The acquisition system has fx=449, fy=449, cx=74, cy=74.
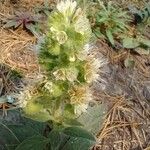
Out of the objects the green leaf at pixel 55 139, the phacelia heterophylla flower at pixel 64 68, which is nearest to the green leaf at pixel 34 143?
the green leaf at pixel 55 139

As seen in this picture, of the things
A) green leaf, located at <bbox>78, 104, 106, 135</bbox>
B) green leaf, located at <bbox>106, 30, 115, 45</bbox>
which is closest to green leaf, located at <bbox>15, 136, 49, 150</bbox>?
green leaf, located at <bbox>78, 104, 106, 135</bbox>

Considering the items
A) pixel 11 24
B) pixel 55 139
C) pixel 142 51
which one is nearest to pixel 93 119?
pixel 55 139

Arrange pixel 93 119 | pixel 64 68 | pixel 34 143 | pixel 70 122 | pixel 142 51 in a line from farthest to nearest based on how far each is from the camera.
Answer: pixel 142 51 → pixel 93 119 → pixel 34 143 → pixel 70 122 → pixel 64 68

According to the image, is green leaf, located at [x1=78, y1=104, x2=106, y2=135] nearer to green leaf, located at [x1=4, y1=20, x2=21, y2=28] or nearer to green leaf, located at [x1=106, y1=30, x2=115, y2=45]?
green leaf, located at [x1=106, y1=30, x2=115, y2=45]

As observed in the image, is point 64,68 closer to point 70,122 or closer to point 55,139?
point 70,122

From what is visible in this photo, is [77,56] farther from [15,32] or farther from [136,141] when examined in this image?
[15,32]

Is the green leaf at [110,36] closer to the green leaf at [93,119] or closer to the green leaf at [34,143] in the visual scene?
the green leaf at [93,119]
